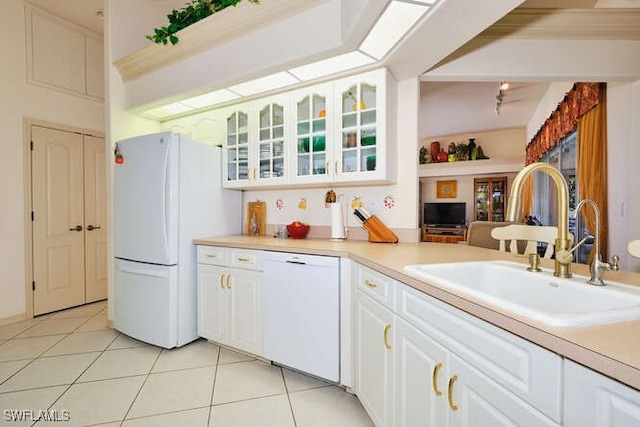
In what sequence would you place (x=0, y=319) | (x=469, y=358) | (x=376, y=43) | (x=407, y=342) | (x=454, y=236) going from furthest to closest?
(x=454, y=236), (x=0, y=319), (x=376, y=43), (x=407, y=342), (x=469, y=358)

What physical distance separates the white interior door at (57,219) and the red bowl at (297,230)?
2.71 meters

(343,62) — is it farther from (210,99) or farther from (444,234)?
(444,234)

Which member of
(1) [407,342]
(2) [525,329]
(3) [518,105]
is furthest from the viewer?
(3) [518,105]

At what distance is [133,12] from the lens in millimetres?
3074

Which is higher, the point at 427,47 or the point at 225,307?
the point at 427,47

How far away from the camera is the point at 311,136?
238cm

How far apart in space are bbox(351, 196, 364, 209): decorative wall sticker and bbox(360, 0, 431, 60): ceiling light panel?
1.06 metres

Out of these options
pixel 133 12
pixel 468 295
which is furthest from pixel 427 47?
pixel 133 12

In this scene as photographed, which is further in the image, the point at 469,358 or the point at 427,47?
the point at 427,47

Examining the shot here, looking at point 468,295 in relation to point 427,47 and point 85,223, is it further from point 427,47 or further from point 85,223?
point 85,223

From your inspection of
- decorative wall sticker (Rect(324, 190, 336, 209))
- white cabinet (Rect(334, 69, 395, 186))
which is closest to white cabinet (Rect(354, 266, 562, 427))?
white cabinet (Rect(334, 69, 395, 186))

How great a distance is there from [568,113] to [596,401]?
3.71 m

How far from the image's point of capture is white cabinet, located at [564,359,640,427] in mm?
493

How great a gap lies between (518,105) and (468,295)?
5.23 m
